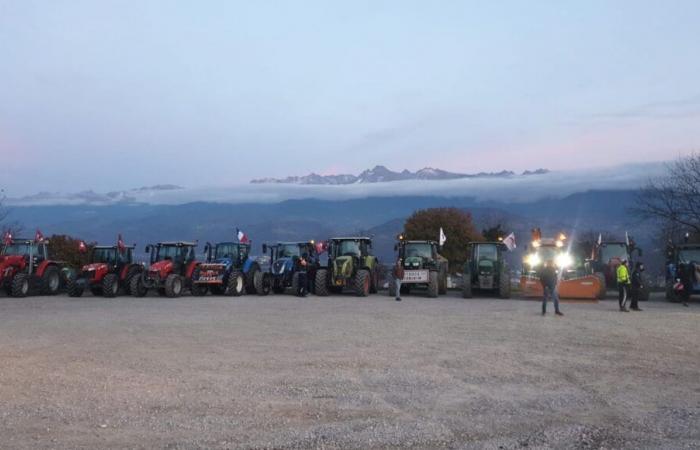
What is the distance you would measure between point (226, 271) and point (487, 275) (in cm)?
1008

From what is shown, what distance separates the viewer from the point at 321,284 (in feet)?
87.1

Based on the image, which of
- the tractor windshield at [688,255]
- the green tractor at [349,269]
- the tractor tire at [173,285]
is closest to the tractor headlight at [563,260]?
the tractor windshield at [688,255]

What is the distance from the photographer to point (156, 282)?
86.8 feet

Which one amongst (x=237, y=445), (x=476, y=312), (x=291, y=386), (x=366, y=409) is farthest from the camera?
(x=476, y=312)

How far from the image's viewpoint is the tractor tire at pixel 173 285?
26.0 meters

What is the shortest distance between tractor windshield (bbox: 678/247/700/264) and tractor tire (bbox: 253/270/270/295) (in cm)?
1598

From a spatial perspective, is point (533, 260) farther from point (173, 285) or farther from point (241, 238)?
point (173, 285)

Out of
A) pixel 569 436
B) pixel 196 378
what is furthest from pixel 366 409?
pixel 196 378

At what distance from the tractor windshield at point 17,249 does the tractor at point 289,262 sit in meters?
9.64

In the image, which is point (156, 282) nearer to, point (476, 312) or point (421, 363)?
point (476, 312)

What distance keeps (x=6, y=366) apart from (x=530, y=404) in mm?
7695

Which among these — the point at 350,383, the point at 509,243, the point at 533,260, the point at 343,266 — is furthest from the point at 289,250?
the point at 350,383

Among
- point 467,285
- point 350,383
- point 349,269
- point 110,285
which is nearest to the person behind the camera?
point 350,383

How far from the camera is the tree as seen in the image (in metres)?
56.8
